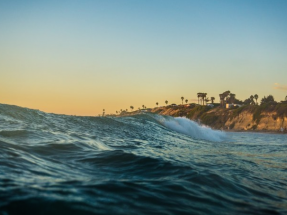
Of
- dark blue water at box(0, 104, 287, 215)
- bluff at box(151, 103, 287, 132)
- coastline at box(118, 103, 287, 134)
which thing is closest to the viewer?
dark blue water at box(0, 104, 287, 215)

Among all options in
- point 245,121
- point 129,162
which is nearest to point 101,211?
point 129,162

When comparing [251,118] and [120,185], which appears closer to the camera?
[120,185]

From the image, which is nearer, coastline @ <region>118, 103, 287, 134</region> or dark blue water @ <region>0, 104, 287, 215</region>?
dark blue water @ <region>0, 104, 287, 215</region>

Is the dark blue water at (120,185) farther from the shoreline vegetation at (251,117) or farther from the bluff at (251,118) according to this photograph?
the bluff at (251,118)

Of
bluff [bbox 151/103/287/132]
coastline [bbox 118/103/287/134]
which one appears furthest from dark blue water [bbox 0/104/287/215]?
bluff [bbox 151/103/287/132]

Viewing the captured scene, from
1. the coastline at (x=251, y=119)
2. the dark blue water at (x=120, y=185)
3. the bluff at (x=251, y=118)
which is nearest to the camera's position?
the dark blue water at (x=120, y=185)

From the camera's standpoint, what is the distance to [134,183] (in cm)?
392

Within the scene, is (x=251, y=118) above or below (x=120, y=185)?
above

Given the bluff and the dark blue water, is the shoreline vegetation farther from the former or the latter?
the dark blue water

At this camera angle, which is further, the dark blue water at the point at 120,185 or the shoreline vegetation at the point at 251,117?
the shoreline vegetation at the point at 251,117

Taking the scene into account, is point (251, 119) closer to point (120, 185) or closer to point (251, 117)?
point (251, 117)

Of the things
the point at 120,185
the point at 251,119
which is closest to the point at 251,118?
the point at 251,119

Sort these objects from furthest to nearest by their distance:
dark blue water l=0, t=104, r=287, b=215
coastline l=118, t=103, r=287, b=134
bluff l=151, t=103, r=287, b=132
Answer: bluff l=151, t=103, r=287, b=132
coastline l=118, t=103, r=287, b=134
dark blue water l=0, t=104, r=287, b=215

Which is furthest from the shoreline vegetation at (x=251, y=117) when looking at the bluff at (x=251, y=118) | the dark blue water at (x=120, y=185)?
the dark blue water at (x=120, y=185)
